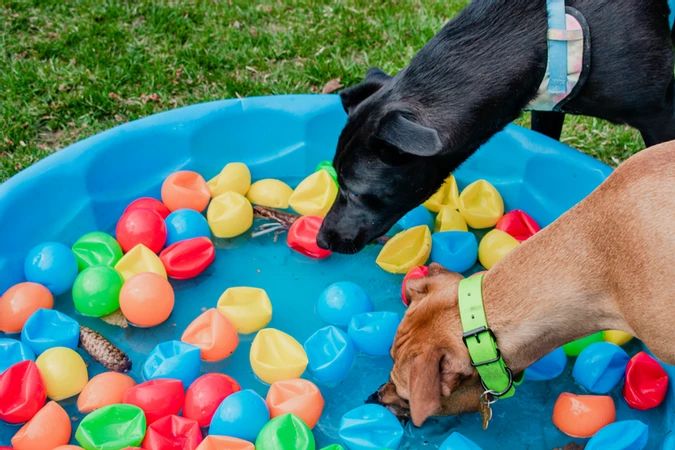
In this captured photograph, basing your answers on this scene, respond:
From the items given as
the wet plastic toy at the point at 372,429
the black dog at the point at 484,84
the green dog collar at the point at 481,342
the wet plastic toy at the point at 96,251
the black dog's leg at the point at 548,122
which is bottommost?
the wet plastic toy at the point at 372,429

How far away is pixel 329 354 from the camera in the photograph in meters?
4.38

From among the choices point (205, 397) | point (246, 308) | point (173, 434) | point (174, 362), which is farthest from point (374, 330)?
point (173, 434)

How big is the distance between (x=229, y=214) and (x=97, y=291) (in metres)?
1.02

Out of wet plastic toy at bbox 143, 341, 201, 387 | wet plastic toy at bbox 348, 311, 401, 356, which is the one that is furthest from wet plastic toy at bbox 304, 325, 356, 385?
wet plastic toy at bbox 143, 341, 201, 387

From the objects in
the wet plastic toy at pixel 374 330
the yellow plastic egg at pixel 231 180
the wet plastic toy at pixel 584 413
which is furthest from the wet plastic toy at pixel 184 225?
the wet plastic toy at pixel 584 413

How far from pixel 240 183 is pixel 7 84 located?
2.35m

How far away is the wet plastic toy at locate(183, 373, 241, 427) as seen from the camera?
4.08 m

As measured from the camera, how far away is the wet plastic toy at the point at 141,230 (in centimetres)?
502

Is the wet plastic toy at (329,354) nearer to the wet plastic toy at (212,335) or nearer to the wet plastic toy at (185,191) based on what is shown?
the wet plastic toy at (212,335)

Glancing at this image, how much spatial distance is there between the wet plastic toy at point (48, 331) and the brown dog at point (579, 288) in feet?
6.55

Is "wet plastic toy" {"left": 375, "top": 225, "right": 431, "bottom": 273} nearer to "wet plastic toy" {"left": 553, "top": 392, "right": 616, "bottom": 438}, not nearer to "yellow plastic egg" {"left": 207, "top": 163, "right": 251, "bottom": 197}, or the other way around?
"yellow plastic egg" {"left": 207, "top": 163, "right": 251, "bottom": 197}

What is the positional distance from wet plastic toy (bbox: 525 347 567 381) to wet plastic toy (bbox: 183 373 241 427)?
1.67 m

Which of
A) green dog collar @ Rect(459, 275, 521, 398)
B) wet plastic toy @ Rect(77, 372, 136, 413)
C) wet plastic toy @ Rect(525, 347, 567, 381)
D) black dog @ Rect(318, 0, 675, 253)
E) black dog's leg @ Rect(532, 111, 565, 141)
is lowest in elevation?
wet plastic toy @ Rect(525, 347, 567, 381)

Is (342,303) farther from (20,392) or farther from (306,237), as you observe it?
(20,392)
